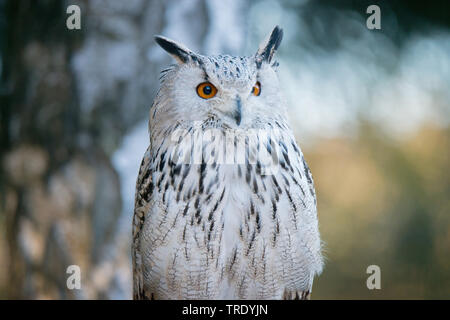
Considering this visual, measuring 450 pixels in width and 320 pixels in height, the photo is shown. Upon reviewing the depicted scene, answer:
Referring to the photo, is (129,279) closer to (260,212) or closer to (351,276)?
(260,212)

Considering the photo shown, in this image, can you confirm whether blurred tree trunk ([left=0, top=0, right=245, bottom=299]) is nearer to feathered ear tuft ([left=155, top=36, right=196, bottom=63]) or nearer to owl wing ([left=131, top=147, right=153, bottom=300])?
owl wing ([left=131, top=147, right=153, bottom=300])

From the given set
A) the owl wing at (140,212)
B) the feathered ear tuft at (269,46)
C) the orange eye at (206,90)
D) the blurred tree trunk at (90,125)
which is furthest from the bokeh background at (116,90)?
the orange eye at (206,90)

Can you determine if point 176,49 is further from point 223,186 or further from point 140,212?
point 140,212

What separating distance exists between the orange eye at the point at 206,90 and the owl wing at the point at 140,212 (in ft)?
1.08

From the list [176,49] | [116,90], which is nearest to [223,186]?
[176,49]

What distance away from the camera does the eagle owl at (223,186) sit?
139cm

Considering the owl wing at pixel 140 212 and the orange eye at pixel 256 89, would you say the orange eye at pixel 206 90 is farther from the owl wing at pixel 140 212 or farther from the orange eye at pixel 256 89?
the owl wing at pixel 140 212

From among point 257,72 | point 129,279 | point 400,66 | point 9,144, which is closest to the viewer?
point 257,72

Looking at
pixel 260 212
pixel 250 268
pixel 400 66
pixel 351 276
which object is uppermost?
pixel 400 66

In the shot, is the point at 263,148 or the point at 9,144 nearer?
the point at 263,148

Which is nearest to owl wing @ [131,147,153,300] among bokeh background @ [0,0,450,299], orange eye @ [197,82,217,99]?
bokeh background @ [0,0,450,299]
